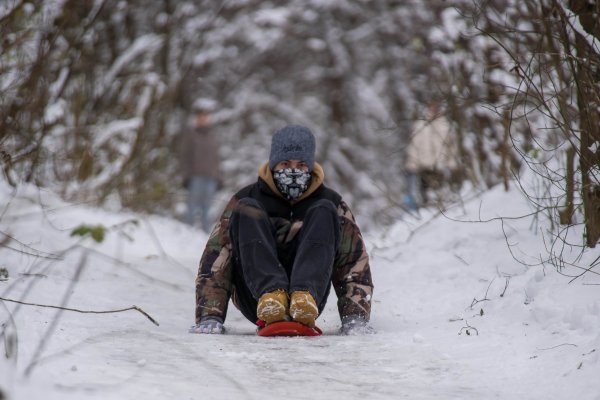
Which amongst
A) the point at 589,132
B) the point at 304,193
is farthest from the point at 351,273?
the point at 589,132

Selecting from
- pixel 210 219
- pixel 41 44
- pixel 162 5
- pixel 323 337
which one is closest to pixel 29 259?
pixel 41 44

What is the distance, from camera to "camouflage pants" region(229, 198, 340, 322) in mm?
3332

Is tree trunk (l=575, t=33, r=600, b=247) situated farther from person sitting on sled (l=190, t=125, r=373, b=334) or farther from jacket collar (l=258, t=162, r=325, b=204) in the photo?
jacket collar (l=258, t=162, r=325, b=204)

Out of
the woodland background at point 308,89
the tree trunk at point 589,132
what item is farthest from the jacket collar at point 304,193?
the tree trunk at point 589,132

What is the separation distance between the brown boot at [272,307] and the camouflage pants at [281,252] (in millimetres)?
47

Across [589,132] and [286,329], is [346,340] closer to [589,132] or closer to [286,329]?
[286,329]

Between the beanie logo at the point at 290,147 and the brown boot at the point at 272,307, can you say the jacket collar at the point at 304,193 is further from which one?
the brown boot at the point at 272,307

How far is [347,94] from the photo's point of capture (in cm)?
1672

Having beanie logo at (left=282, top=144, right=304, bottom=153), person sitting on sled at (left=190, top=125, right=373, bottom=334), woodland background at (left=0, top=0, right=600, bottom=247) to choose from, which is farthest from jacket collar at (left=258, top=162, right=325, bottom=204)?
woodland background at (left=0, top=0, right=600, bottom=247)

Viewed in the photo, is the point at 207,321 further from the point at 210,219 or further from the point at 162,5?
the point at 162,5

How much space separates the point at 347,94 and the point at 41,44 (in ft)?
42.3

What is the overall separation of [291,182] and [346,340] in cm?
89

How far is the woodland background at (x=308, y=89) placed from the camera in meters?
3.77

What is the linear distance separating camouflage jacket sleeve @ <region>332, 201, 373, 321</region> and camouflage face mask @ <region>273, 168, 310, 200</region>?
21 centimetres
